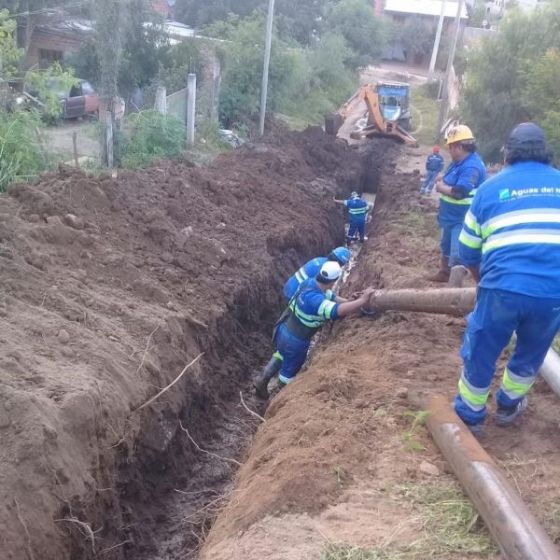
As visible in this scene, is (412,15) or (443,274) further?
(412,15)

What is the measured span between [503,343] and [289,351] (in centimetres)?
375

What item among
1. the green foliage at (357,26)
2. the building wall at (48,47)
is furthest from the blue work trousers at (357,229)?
the green foliage at (357,26)

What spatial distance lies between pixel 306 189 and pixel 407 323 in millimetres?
8640

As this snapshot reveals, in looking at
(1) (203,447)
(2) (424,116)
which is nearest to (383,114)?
(2) (424,116)

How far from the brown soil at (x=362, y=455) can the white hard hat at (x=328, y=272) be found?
747 millimetres

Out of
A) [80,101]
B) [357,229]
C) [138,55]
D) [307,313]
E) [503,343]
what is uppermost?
[503,343]

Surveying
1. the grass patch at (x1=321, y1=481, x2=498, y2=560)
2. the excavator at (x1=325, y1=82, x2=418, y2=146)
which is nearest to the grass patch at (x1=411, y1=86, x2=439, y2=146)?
the excavator at (x1=325, y1=82, x2=418, y2=146)

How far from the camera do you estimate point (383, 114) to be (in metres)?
24.1

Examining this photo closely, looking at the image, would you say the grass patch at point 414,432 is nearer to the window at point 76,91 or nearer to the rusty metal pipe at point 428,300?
the rusty metal pipe at point 428,300

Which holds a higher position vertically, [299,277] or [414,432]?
[414,432]

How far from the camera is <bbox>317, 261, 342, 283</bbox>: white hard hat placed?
25.7 ft

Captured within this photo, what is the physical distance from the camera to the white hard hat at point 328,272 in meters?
7.82

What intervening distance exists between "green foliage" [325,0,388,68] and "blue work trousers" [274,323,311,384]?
107 ft

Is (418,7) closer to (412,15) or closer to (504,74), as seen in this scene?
(412,15)
